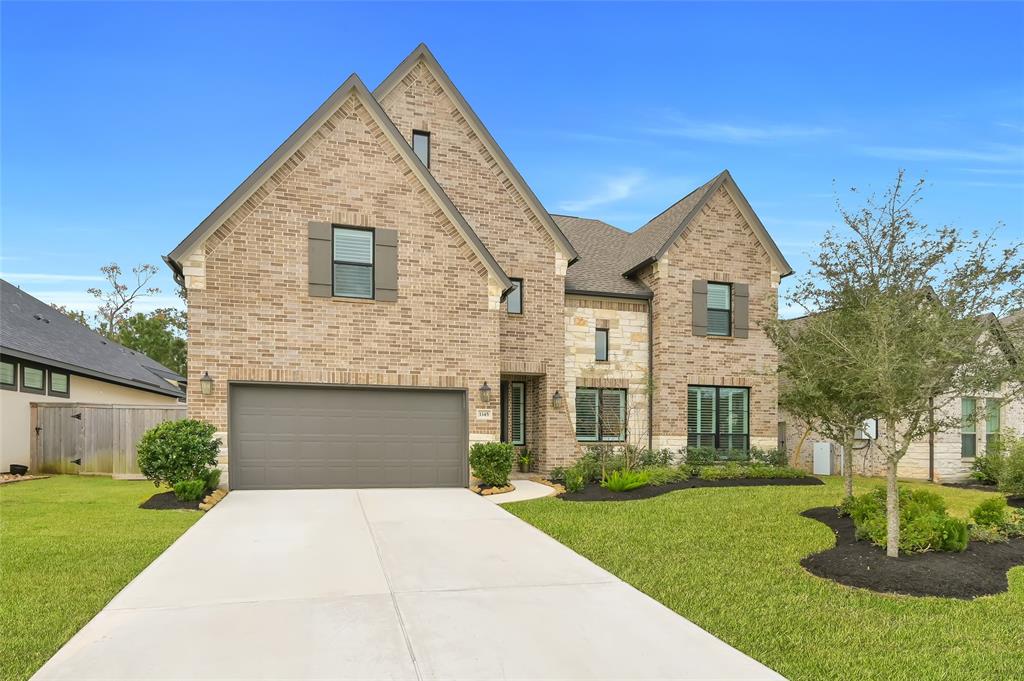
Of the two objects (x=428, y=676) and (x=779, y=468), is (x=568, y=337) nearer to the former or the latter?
(x=779, y=468)

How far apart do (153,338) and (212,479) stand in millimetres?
35680

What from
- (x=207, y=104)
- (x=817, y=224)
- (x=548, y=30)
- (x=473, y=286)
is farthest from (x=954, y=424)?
(x=207, y=104)

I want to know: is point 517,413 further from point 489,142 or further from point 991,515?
point 991,515

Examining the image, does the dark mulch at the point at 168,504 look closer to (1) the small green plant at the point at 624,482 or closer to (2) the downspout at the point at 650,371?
(1) the small green plant at the point at 624,482

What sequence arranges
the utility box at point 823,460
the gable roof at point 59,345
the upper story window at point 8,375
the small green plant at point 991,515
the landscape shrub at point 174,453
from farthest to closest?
the utility box at point 823,460 < the gable roof at point 59,345 < the upper story window at point 8,375 < the landscape shrub at point 174,453 < the small green plant at point 991,515

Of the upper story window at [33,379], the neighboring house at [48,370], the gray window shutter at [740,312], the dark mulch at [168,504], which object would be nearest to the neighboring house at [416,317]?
the gray window shutter at [740,312]

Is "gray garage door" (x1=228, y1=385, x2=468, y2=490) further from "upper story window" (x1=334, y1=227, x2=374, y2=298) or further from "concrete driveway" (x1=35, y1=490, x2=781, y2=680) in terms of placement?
"concrete driveway" (x1=35, y1=490, x2=781, y2=680)

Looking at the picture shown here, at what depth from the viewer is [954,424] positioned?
7.15m

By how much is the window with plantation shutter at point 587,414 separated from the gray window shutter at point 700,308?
11.4 ft

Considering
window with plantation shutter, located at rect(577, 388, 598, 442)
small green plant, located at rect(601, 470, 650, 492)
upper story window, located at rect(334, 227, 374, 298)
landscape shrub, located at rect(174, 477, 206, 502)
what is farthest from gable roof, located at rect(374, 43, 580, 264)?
landscape shrub, located at rect(174, 477, 206, 502)

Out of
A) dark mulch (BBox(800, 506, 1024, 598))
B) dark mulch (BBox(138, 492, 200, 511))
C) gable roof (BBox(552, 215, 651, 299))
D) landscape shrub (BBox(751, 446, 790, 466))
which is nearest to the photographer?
dark mulch (BBox(800, 506, 1024, 598))

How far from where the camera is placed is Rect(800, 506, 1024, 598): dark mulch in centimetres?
598

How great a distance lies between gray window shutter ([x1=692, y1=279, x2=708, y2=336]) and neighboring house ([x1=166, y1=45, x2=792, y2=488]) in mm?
47

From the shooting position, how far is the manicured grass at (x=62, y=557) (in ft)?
14.8
